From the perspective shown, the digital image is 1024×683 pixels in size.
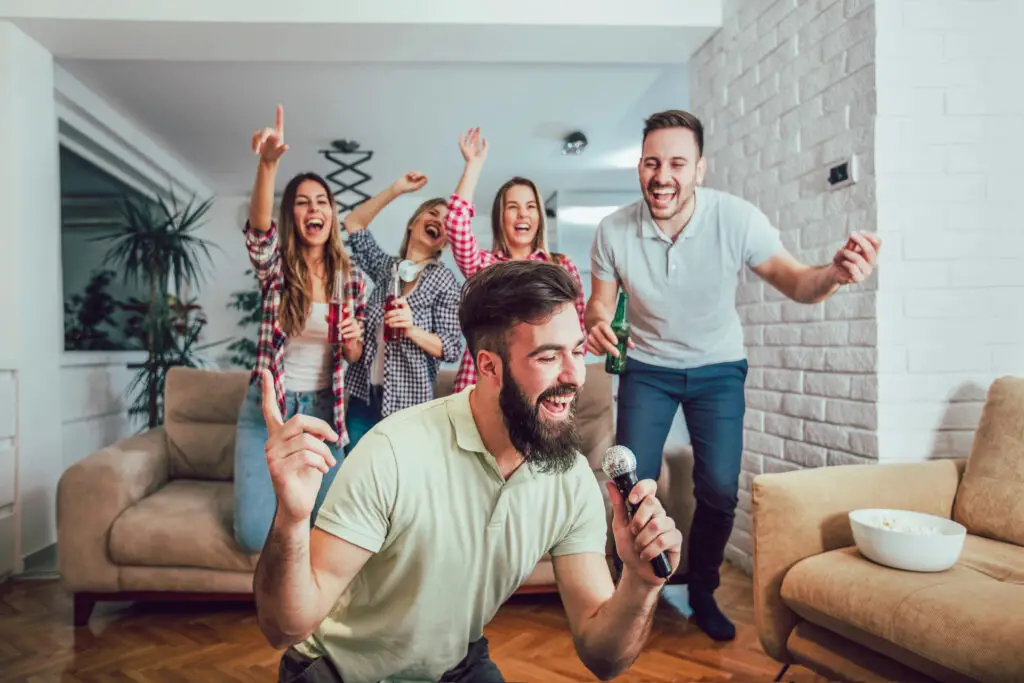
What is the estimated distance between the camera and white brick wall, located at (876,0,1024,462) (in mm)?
2115

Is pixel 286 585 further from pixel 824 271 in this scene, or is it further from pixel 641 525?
pixel 824 271

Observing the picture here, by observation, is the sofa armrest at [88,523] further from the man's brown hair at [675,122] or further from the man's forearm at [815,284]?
the man's forearm at [815,284]

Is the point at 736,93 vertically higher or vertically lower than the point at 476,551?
higher

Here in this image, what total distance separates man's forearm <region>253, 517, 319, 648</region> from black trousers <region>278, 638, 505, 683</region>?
19 centimetres

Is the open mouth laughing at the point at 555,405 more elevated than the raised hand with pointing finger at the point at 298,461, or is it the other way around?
the open mouth laughing at the point at 555,405

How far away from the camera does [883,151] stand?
83.2 inches

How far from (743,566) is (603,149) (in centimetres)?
359

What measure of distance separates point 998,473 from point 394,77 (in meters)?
3.42

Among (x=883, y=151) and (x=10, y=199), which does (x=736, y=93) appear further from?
(x=10, y=199)

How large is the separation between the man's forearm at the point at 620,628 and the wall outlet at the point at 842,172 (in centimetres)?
169

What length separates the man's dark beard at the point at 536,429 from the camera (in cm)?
99

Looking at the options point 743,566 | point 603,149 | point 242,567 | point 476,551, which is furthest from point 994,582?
point 603,149

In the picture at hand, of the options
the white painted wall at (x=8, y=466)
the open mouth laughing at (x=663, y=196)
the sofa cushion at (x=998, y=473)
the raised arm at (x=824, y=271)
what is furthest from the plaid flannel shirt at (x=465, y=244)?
the white painted wall at (x=8, y=466)

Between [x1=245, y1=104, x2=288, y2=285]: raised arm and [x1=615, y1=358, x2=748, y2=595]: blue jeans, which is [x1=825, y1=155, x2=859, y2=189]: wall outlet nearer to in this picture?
[x1=615, y1=358, x2=748, y2=595]: blue jeans
